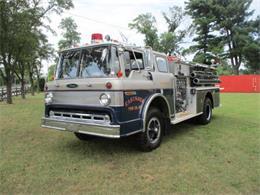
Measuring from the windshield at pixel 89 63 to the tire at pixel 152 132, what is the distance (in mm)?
1219

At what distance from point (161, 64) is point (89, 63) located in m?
1.81

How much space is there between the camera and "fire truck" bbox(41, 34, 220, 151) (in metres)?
4.03

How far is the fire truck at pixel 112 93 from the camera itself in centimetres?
403

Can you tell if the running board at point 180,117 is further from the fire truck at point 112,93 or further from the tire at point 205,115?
the tire at point 205,115

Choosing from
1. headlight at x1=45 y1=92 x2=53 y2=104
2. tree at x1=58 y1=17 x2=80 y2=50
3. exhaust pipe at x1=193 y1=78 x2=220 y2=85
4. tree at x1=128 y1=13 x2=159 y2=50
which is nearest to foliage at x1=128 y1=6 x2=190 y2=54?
tree at x1=128 y1=13 x2=159 y2=50

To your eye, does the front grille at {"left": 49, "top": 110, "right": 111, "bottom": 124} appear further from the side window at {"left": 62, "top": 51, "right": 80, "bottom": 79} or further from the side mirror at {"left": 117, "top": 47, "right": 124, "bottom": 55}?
the side mirror at {"left": 117, "top": 47, "right": 124, "bottom": 55}

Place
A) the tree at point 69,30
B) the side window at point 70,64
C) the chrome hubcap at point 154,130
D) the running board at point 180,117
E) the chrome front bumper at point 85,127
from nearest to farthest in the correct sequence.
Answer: the chrome front bumper at point 85,127, the side window at point 70,64, the chrome hubcap at point 154,130, the running board at point 180,117, the tree at point 69,30

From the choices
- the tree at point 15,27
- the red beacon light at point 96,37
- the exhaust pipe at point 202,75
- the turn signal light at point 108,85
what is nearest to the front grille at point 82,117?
the turn signal light at point 108,85

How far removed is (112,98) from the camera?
3973mm

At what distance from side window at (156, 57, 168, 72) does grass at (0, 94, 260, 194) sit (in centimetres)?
165

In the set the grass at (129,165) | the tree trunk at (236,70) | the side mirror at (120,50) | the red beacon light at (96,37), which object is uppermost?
the tree trunk at (236,70)

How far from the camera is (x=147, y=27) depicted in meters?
38.5

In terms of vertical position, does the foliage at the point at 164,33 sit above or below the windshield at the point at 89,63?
above

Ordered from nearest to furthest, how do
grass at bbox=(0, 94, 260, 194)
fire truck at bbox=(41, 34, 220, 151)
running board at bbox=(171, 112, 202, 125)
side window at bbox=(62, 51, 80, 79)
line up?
grass at bbox=(0, 94, 260, 194) < fire truck at bbox=(41, 34, 220, 151) < side window at bbox=(62, 51, 80, 79) < running board at bbox=(171, 112, 202, 125)
